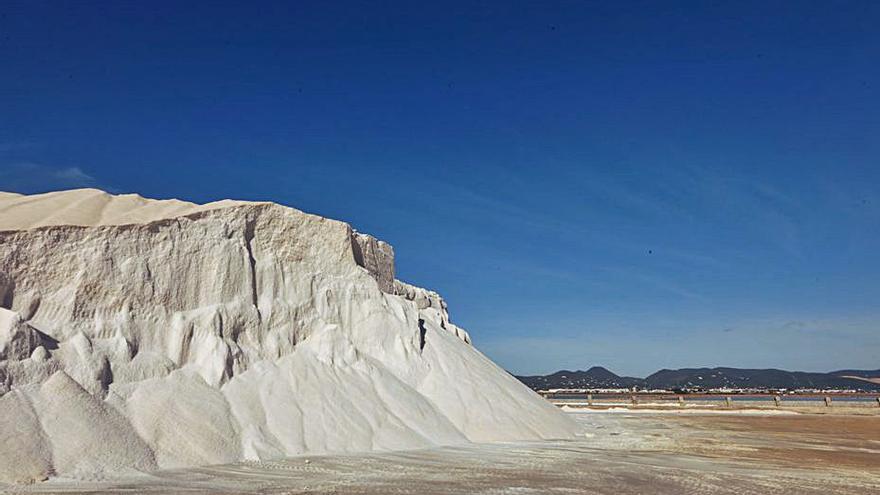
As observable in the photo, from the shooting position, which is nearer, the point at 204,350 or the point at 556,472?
the point at 556,472

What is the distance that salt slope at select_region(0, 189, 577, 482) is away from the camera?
1563cm

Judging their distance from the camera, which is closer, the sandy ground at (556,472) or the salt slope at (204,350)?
the sandy ground at (556,472)

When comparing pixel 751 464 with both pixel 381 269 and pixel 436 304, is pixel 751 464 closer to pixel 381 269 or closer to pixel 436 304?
pixel 381 269

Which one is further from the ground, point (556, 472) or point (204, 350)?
point (204, 350)

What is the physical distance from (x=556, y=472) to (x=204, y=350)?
10.6 metres

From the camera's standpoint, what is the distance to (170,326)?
64.0 ft

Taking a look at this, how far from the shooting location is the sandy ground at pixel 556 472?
13375 mm

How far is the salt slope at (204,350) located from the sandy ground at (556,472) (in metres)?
1.37

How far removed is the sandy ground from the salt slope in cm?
137

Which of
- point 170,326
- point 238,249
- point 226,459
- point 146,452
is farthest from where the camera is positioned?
point 238,249

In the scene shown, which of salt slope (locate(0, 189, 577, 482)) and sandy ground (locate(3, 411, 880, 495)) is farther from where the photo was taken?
salt slope (locate(0, 189, 577, 482))

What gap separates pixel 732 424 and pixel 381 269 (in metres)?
24.3

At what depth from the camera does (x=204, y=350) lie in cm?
1947

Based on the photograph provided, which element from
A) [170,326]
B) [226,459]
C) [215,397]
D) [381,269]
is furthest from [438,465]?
[381,269]
